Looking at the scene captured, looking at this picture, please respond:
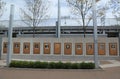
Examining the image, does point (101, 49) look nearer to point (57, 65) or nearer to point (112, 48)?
point (112, 48)

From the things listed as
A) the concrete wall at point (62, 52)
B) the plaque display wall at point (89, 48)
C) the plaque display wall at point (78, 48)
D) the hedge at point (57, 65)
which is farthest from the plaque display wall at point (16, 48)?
the hedge at point (57, 65)

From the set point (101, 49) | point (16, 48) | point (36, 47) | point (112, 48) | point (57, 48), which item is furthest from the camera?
point (16, 48)

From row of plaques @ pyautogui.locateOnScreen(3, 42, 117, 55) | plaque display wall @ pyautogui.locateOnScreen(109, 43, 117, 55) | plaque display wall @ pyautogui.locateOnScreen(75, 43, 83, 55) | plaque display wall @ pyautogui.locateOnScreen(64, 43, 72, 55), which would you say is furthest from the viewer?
plaque display wall @ pyautogui.locateOnScreen(64, 43, 72, 55)

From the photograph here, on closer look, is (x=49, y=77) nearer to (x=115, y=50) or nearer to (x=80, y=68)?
(x=80, y=68)

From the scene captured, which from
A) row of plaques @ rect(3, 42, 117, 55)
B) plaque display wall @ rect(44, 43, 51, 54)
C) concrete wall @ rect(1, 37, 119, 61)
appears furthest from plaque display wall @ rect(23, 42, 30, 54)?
plaque display wall @ rect(44, 43, 51, 54)

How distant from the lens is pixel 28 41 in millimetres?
30125

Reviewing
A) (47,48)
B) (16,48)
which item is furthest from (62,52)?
(16,48)

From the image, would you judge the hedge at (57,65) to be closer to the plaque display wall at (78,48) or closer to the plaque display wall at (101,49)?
the plaque display wall at (78,48)

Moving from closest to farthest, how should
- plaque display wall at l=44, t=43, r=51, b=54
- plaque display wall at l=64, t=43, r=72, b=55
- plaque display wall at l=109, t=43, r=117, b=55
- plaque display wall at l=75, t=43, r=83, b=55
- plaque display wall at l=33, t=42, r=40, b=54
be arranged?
plaque display wall at l=109, t=43, r=117, b=55
plaque display wall at l=75, t=43, r=83, b=55
plaque display wall at l=64, t=43, r=72, b=55
plaque display wall at l=44, t=43, r=51, b=54
plaque display wall at l=33, t=42, r=40, b=54

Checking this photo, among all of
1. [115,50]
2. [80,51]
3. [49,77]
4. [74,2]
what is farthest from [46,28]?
[49,77]

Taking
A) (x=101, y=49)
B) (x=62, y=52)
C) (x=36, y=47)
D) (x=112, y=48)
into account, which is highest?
(x=36, y=47)

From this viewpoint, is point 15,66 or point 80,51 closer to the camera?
point 15,66

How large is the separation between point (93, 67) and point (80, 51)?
430 inches

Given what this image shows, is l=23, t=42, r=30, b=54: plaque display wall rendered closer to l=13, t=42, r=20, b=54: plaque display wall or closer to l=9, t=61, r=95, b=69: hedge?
l=13, t=42, r=20, b=54: plaque display wall
